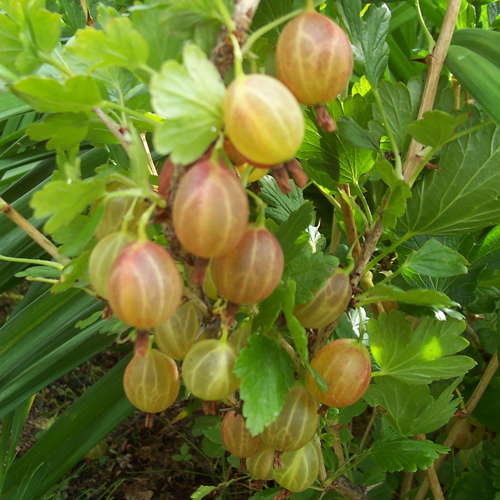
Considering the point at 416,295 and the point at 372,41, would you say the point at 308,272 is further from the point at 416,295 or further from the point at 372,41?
the point at 372,41

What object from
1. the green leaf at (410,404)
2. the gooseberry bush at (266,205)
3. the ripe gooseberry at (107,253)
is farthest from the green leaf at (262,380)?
the green leaf at (410,404)

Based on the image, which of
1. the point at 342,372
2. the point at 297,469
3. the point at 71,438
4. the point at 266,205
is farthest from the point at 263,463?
the point at 71,438

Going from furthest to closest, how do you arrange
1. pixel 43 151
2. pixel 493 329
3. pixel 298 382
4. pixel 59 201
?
1. pixel 43 151
2. pixel 493 329
3. pixel 298 382
4. pixel 59 201

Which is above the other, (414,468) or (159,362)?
A: (159,362)

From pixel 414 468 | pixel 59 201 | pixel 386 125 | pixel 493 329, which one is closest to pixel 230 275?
pixel 59 201

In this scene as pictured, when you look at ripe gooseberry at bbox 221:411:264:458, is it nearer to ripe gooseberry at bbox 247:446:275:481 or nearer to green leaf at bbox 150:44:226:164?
ripe gooseberry at bbox 247:446:275:481

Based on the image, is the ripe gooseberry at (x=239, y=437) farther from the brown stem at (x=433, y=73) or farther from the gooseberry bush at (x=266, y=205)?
the brown stem at (x=433, y=73)

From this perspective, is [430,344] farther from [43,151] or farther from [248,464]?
[43,151]
